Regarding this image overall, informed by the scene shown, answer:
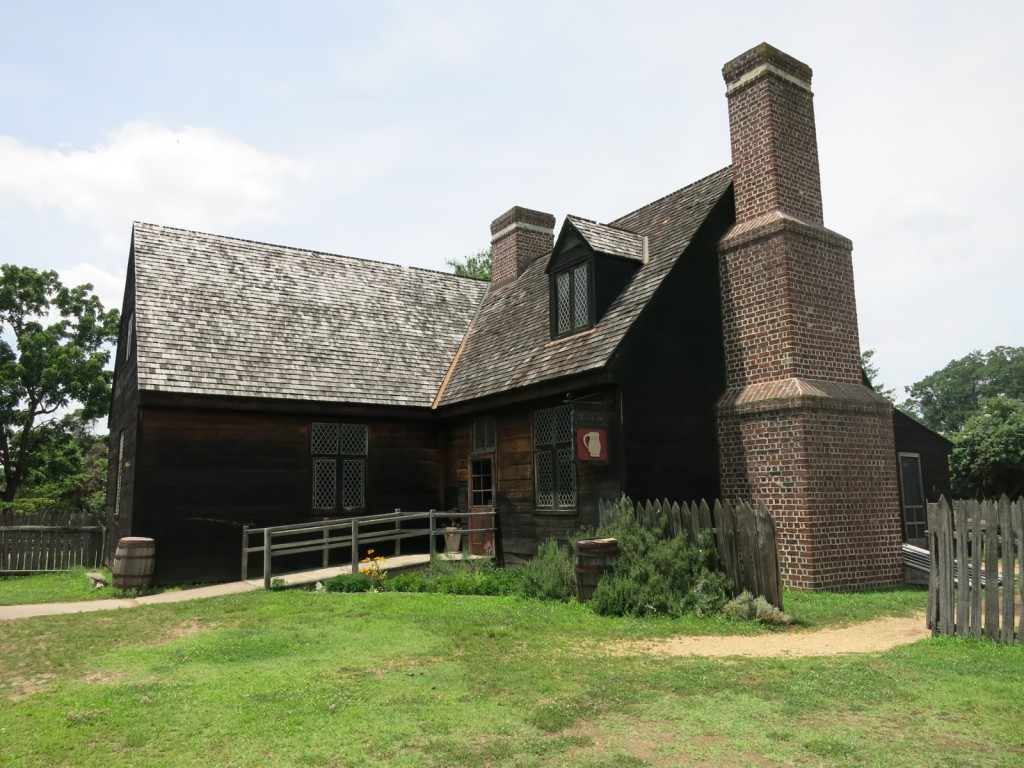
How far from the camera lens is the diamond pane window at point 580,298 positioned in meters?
14.6

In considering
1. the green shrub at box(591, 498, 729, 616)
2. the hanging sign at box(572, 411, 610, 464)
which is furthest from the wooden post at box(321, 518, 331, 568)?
the green shrub at box(591, 498, 729, 616)

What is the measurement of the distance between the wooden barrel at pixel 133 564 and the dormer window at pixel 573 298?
8.54 meters

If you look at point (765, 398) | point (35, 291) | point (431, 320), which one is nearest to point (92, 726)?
point (765, 398)

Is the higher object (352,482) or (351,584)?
(352,482)

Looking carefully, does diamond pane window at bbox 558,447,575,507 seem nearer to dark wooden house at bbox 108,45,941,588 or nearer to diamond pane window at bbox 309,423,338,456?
dark wooden house at bbox 108,45,941,588

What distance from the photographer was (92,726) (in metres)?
5.47

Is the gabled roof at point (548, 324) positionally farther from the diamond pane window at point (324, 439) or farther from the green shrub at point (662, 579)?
the green shrub at point (662, 579)

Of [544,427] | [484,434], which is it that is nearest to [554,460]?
[544,427]

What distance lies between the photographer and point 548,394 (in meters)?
13.9

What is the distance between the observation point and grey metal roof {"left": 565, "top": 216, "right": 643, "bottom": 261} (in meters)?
14.3

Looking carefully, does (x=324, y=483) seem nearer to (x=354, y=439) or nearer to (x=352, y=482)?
(x=352, y=482)

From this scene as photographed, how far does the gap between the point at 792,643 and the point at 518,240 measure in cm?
1472

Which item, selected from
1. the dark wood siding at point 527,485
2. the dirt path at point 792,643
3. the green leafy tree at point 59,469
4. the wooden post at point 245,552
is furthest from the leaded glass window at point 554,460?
the green leafy tree at point 59,469

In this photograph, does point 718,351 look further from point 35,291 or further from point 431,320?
point 35,291
